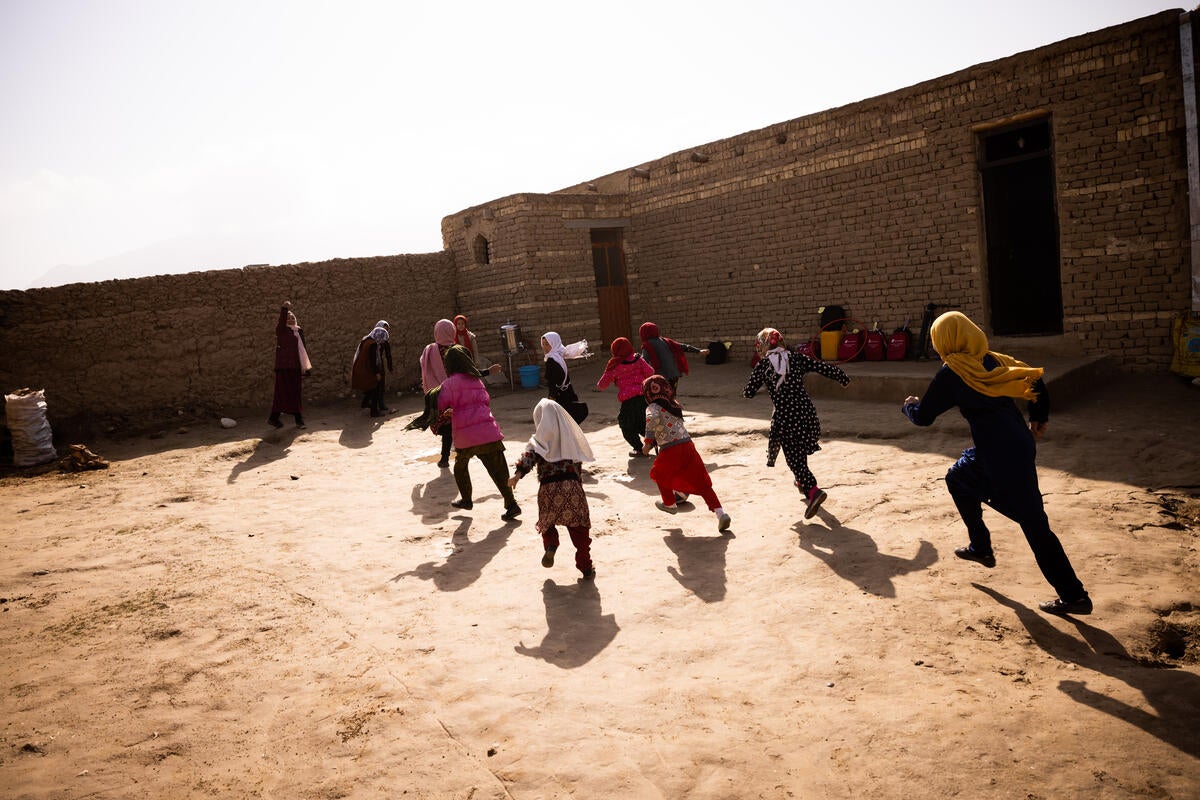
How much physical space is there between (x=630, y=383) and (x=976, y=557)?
4197 millimetres

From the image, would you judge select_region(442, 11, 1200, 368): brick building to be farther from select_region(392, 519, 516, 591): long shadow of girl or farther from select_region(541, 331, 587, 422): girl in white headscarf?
select_region(392, 519, 516, 591): long shadow of girl

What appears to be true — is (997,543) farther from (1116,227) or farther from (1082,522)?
(1116,227)

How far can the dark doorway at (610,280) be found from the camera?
15.4 metres

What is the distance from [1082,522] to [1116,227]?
5.47 meters

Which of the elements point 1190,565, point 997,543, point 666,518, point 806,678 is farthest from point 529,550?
point 1190,565

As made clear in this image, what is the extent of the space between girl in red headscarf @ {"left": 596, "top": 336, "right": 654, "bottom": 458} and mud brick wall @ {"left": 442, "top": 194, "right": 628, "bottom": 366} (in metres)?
6.53

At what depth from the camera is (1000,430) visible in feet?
12.9

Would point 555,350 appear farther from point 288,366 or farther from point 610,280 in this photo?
point 610,280

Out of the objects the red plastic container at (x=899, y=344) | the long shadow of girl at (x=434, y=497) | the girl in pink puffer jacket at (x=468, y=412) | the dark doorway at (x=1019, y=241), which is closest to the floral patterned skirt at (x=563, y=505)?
the girl in pink puffer jacket at (x=468, y=412)

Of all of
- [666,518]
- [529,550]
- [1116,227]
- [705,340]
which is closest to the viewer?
[529,550]

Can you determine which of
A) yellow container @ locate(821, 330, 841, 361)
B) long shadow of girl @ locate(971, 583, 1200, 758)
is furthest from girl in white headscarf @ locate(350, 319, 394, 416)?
long shadow of girl @ locate(971, 583, 1200, 758)

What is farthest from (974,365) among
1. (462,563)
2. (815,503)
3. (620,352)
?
(620,352)

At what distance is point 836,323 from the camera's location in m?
11.6

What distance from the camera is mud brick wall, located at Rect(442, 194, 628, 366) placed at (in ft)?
47.1
